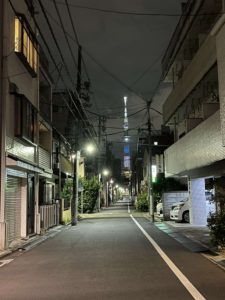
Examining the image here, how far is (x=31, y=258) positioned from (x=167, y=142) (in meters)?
56.1

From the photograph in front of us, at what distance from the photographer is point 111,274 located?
34.2ft

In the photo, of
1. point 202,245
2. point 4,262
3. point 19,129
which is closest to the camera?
point 4,262

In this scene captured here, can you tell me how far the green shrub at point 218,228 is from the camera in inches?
536

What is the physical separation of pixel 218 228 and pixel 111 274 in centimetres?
464

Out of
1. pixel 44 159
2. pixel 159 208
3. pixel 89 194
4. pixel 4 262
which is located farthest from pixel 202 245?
pixel 89 194

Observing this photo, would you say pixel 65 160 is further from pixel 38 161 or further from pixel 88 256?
pixel 88 256

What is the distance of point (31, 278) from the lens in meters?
10.3

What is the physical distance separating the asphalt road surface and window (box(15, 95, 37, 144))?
4.78m

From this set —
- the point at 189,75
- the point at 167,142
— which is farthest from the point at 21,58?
the point at 167,142

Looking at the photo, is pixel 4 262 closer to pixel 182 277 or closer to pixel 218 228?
pixel 182 277

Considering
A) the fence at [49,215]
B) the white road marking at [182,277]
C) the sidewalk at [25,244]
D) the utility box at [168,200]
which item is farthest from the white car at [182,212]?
the white road marking at [182,277]

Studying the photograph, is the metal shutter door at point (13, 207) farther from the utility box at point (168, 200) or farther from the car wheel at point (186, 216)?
the utility box at point (168, 200)

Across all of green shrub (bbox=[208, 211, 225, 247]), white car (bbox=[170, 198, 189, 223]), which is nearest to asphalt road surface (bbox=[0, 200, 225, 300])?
green shrub (bbox=[208, 211, 225, 247])

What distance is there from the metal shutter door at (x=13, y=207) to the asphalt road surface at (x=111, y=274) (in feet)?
6.63
